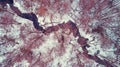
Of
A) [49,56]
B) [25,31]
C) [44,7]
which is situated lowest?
[49,56]

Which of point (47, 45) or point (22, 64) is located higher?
point (47, 45)

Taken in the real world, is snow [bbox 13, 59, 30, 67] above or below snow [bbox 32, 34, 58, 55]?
below

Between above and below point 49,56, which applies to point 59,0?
above

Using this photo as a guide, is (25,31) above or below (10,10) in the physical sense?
below

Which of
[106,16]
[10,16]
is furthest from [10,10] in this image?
[106,16]

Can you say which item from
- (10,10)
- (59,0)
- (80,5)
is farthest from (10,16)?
(80,5)

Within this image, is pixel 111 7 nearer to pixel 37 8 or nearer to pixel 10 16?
pixel 37 8

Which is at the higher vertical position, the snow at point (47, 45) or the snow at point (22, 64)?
the snow at point (47, 45)

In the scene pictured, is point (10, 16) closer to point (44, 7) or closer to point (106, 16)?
point (44, 7)
